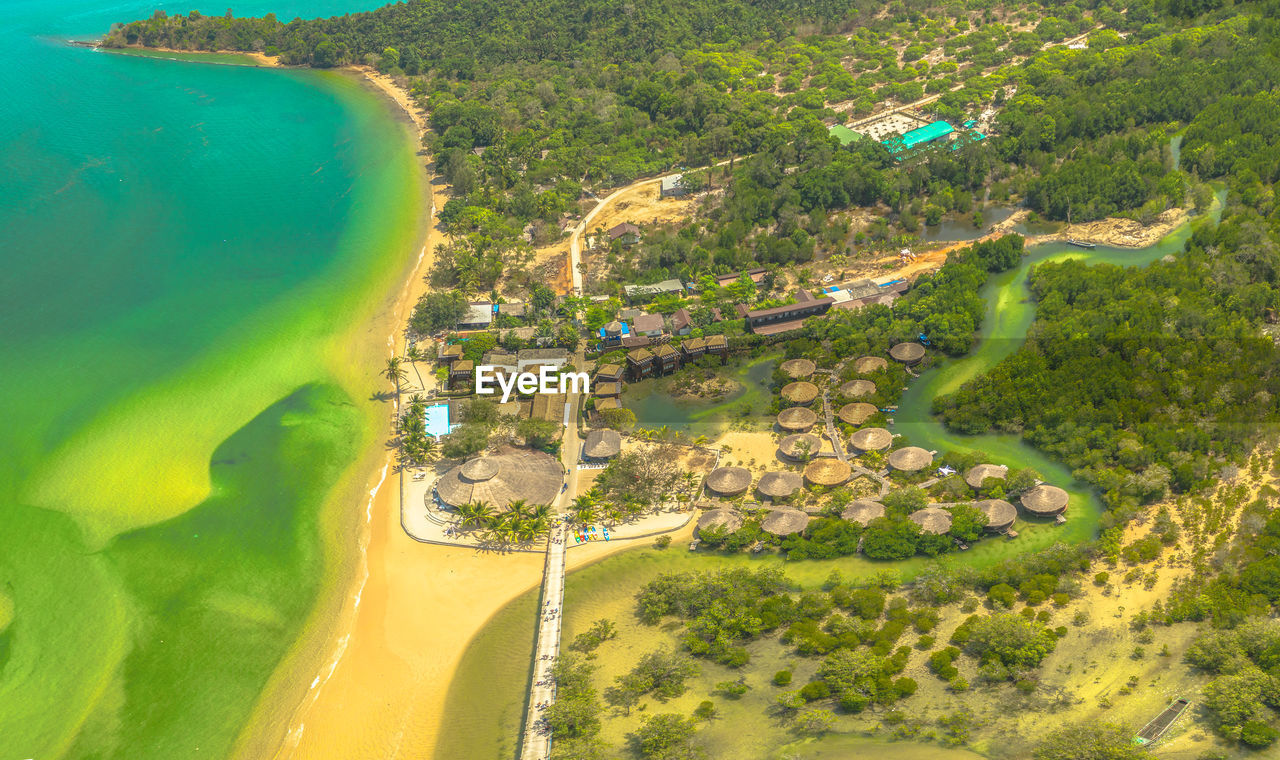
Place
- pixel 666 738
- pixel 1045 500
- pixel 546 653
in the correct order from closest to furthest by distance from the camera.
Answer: pixel 666 738, pixel 546 653, pixel 1045 500

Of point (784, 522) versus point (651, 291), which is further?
point (651, 291)

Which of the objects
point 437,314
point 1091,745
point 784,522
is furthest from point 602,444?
point 1091,745

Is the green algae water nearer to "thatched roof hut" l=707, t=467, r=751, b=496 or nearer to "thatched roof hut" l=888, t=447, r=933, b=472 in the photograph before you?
"thatched roof hut" l=707, t=467, r=751, b=496

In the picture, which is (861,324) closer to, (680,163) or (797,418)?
(797,418)

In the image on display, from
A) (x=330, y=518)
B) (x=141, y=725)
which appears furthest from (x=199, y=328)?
(x=141, y=725)

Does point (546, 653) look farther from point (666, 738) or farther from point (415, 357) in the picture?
point (415, 357)

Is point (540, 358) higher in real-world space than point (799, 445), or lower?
higher

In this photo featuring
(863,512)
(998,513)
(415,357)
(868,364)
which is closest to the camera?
(998,513)

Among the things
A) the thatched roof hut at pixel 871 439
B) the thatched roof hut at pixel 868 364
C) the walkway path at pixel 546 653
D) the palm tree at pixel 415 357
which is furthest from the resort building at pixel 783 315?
the palm tree at pixel 415 357
